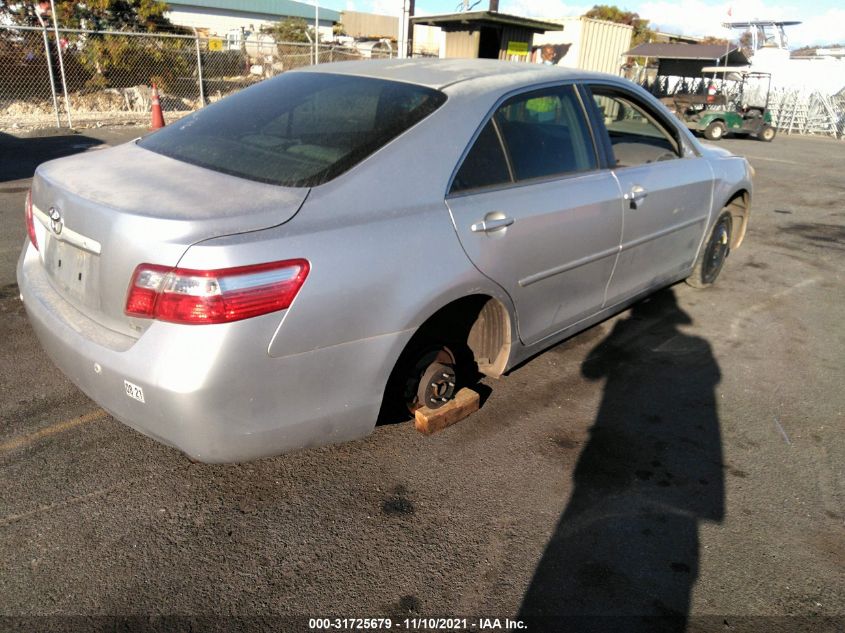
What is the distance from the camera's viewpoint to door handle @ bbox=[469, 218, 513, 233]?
8.89ft

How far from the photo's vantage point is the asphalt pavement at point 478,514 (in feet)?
7.07

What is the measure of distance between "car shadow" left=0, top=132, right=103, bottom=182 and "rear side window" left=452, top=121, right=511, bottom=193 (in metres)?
7.81

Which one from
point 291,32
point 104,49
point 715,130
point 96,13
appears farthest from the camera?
point 291,32

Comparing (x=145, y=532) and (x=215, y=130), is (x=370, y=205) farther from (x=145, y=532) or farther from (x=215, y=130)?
(x=145, y=532)

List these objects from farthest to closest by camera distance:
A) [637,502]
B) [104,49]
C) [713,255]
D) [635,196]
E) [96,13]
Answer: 1. [96,13]
2. [104,49]
3. [713,255]
4. [635,196]
5. [637,502]

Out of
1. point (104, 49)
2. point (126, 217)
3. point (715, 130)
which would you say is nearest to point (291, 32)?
point (104, 49)

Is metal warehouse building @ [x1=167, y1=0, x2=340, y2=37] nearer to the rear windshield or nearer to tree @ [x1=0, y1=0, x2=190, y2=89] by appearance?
tree @ [x1=0, y1=0, x2=190, y2=89]

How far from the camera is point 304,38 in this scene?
35.9 meters

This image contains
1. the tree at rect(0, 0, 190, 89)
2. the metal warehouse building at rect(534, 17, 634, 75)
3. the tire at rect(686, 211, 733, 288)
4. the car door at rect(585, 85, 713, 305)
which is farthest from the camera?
the metal warehouse building at rect(534, 17, 634, 75)

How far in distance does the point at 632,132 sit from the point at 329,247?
3235 millimetres

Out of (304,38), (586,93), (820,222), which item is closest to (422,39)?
(304,38)

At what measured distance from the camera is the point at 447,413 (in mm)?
2979

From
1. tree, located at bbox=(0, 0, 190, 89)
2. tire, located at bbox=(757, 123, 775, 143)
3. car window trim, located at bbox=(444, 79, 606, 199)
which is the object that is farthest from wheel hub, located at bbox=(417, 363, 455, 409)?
tire, located at bbox=(757, 123, 775, 143)

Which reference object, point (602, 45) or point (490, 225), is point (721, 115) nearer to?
point (602, 45)
